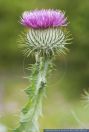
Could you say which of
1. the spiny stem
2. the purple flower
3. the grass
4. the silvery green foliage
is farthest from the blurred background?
the spiny stem

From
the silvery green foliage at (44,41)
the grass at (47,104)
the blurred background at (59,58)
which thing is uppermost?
the blurred background at (59,58)

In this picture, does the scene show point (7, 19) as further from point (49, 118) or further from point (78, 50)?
point (49, 118)

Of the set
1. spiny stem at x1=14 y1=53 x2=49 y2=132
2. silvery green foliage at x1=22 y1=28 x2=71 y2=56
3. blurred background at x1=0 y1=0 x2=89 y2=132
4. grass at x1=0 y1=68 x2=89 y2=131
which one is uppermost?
blurred background at x1=0 y1=0 x2=89 y2=132

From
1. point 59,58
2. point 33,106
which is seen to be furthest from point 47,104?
point 33,106

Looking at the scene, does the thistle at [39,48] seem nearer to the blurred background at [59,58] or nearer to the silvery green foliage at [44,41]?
the silvery green foliage at [44,41]

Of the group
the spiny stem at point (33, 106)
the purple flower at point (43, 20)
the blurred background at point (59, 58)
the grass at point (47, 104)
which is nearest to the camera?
the spiny stem at point (33, 106)

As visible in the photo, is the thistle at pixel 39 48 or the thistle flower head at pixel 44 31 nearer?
the thistle at pixel 39 48

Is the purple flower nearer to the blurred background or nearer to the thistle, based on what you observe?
the thistle

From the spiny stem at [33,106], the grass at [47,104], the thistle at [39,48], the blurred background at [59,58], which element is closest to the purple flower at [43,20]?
the thistle at [39,48]

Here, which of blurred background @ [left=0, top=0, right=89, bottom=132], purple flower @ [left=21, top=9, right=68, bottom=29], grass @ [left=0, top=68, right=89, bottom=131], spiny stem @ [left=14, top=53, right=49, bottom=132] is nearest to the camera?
spiny stem @ [left=14, top=53, right=49, bottom=132]
